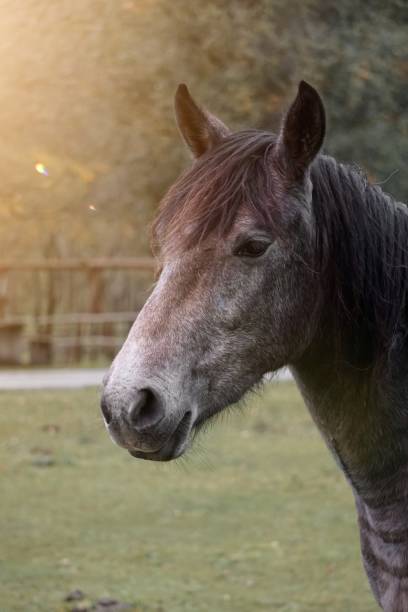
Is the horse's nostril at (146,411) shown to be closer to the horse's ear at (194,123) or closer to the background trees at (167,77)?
the horse's ear at (194,123)

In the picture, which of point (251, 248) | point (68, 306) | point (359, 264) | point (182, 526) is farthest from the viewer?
point (68, 306)

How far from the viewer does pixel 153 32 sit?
659cm

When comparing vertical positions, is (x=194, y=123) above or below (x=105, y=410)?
above

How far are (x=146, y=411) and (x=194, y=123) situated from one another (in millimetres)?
1161

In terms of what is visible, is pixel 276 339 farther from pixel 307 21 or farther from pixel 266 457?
pixel 266 457

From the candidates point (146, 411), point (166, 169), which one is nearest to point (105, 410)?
point (146, 411)

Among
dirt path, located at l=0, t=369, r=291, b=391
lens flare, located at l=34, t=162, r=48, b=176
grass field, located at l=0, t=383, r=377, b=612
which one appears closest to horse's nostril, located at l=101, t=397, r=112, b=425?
grass field, located at l=0, t=383, r=377, b=612

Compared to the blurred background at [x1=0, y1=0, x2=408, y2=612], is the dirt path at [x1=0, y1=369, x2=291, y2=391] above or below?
below

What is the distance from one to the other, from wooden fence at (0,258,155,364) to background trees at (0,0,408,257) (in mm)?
14073

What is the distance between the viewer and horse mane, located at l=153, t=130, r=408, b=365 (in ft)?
11.0

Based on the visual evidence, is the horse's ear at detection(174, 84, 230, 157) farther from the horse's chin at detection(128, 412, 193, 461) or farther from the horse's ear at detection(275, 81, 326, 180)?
the horse's chin at detection(128, 412, 193, 461)

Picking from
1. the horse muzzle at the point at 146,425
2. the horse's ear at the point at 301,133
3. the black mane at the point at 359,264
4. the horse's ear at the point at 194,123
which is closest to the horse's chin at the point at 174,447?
the horse muzzle at the point at 146,425

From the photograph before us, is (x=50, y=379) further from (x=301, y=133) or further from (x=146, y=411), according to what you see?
(x=146, y=411)

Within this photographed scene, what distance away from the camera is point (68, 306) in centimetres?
2323
